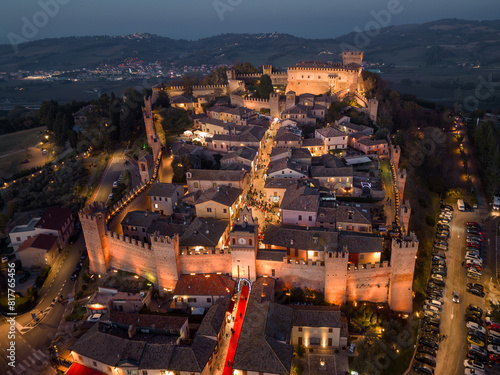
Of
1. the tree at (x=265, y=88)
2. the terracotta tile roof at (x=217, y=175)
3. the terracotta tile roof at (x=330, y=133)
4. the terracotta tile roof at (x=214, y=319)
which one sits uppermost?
the tree at (x=265, y=88)

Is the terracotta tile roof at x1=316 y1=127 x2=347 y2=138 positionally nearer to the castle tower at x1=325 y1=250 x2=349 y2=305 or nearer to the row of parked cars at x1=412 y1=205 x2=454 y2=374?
the row of parked cars at x1=412 y1=205 x2=454 y2=374

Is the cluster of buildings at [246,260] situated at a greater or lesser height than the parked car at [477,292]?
greater

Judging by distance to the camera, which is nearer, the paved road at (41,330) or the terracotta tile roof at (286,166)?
the paved road at (41,330)

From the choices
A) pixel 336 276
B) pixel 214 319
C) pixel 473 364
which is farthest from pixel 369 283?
pixel 214 319

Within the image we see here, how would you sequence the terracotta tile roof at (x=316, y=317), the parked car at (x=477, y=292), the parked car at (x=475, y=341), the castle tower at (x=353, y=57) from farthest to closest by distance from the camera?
1. the castle tower at (x=353, y=57)
2. the parked car at (x=477, y=292)
3. the parked car at (x=475, y=341)
4. the terracotta tile roof at (x=316, y=317)

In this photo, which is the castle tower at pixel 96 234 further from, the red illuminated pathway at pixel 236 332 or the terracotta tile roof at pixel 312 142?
the terracotta tile roof at pixel 312 142

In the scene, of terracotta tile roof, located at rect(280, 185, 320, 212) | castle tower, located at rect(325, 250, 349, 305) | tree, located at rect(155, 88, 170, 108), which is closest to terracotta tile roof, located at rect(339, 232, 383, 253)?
castle tower, located at rect(325, 250, 349, 305)

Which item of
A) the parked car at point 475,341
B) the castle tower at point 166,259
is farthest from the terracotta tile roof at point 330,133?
the parked car at point 475,341
